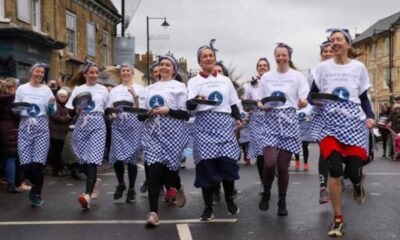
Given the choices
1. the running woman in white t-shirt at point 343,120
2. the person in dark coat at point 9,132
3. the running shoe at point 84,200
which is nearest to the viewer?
the running woman in white t-shirt at point 343,120

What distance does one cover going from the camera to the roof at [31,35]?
743 inches

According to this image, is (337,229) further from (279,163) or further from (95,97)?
(95,97)

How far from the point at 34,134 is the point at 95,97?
0.97 meters

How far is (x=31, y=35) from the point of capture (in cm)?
1989

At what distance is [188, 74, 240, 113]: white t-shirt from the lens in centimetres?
692

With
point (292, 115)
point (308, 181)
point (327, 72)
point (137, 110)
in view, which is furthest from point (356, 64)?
point (308, 181)

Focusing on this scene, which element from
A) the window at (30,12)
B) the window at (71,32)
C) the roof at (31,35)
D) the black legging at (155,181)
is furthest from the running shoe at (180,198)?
the window at (71,32)

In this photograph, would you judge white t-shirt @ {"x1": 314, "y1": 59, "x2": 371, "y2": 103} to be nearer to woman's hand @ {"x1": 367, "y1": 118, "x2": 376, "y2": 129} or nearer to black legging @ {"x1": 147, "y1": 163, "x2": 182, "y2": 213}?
woman's hand @ {"x1": 367, "y1": 118, "x2": 376, "y2": 129}

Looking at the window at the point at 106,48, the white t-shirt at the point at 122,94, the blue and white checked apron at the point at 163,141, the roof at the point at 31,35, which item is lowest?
the blue and white checked apron at the point at 163,141

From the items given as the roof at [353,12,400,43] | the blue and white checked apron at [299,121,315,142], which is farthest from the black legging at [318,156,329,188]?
the roof at [353,12,400,43]

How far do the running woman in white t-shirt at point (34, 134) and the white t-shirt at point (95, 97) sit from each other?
0.42m

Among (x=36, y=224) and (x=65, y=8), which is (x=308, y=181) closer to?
(x=36, y=224)

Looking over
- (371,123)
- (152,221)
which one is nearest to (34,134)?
(152,221)

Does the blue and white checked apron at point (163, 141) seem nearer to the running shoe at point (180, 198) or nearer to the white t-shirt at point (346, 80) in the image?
the running shoe at point (180, 198)
